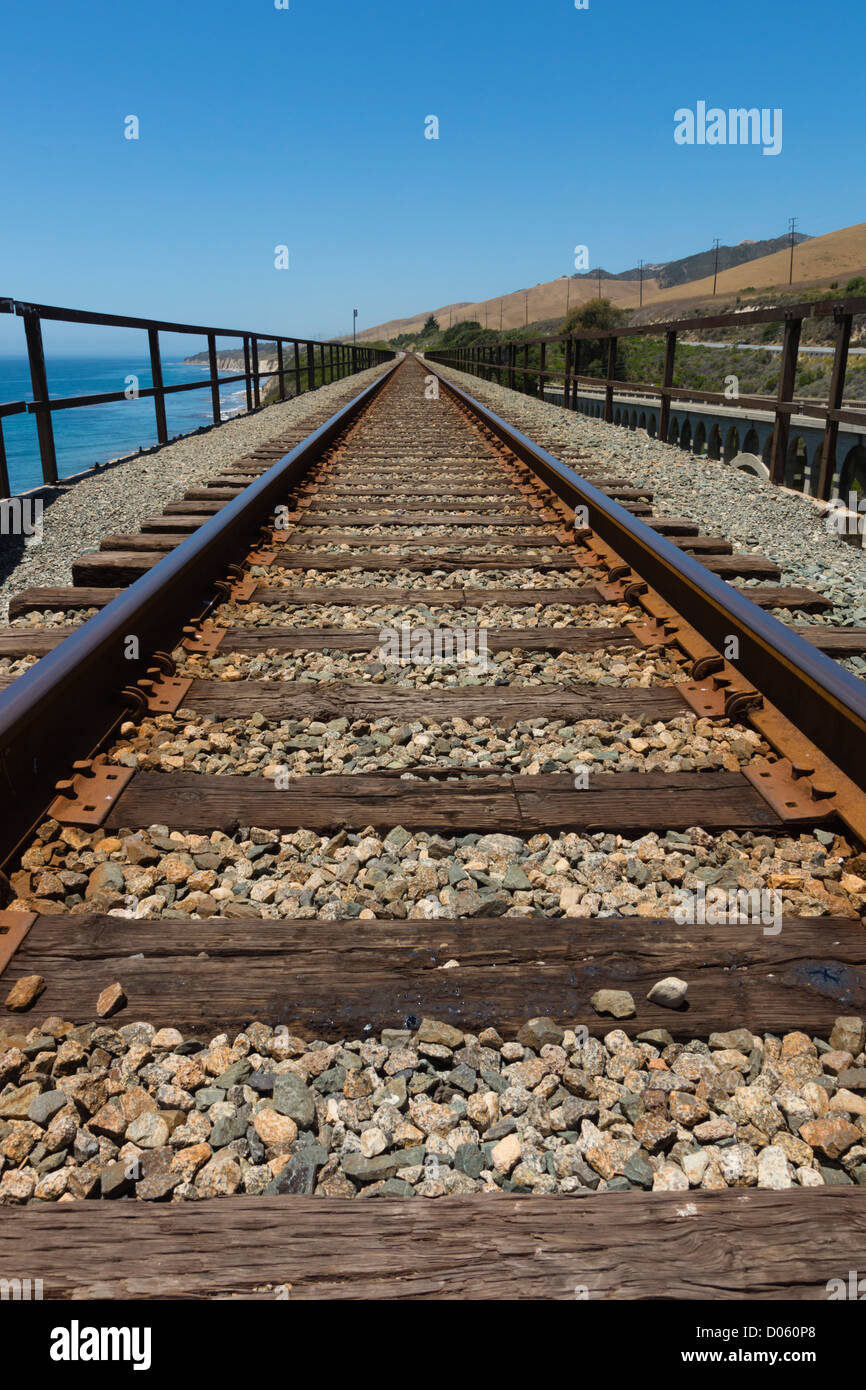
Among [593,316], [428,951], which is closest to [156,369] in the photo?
[428,951]

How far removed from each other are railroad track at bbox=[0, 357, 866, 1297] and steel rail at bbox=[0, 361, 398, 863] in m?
0.01

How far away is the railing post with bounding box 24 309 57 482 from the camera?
277 inches

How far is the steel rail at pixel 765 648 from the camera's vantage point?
2195mm

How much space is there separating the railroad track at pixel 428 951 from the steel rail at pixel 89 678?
A: 0.05 ft

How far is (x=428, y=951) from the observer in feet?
5.46

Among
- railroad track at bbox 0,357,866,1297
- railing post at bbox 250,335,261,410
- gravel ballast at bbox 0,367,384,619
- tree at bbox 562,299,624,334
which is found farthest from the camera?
tree at bbox 562,299,624,334

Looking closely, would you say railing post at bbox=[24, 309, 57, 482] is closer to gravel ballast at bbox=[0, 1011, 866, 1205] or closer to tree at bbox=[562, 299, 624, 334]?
gravel ballast at bbox=[0, 1011, 866, 1205]

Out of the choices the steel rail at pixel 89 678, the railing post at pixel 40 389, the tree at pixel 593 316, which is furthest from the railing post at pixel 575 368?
the tree at pixel 593 316

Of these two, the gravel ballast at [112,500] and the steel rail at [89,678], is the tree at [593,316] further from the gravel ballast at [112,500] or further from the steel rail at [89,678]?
the steel rail at [89,678]

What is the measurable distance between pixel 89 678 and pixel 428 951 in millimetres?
1332

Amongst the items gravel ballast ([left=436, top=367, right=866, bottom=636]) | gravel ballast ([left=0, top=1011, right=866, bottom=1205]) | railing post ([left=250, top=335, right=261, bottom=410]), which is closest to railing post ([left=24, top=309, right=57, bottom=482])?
gravel ballast ([left=436, top=367, right=866, bottom=636])

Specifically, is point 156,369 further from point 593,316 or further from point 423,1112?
point 593,316

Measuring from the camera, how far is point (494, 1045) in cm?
150
